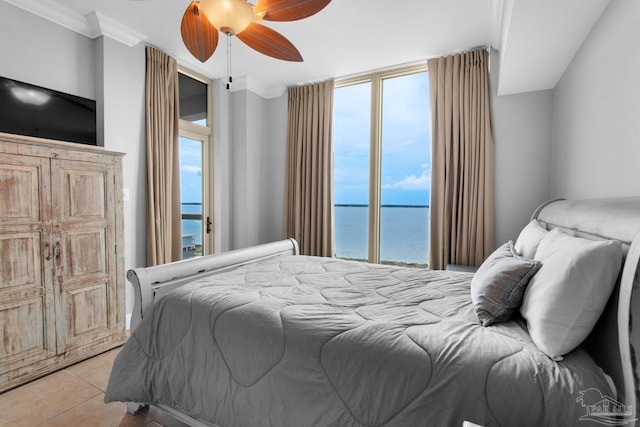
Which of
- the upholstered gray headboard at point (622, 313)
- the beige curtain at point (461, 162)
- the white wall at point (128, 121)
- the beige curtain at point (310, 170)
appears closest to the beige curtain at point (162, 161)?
the white wall at point (128, 121)

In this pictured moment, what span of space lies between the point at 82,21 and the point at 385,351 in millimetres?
3443

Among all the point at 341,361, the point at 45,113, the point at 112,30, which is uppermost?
the point at 112,30

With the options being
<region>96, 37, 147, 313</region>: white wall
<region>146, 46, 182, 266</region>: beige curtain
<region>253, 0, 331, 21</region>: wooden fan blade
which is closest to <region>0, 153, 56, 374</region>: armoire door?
<region>96, 37, 147, 313</region>: white wall

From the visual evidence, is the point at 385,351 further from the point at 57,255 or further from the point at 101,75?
the point at 101,75

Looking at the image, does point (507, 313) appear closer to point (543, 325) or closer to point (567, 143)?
point (543, 325)

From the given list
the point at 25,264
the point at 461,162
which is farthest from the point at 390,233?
the point at 25,264

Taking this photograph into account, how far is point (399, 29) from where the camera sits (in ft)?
9.14

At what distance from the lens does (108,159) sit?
2479mm

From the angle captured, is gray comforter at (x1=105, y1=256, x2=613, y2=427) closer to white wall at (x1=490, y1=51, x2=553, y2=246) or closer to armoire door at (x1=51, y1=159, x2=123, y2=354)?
armoire door at (x1=51, y1=159, x2=123, y2=354)

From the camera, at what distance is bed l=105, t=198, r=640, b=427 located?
815 mm

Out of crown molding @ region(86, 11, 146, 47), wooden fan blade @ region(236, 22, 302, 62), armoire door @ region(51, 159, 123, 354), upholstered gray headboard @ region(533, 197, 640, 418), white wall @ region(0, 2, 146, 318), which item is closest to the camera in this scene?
upholstered gray headboard @ region(533, 197, 640, 418)

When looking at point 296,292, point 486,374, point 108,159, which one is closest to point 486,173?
point 296,292

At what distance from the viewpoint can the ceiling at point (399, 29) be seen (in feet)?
6.33

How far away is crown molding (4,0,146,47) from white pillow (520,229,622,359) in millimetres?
3565
